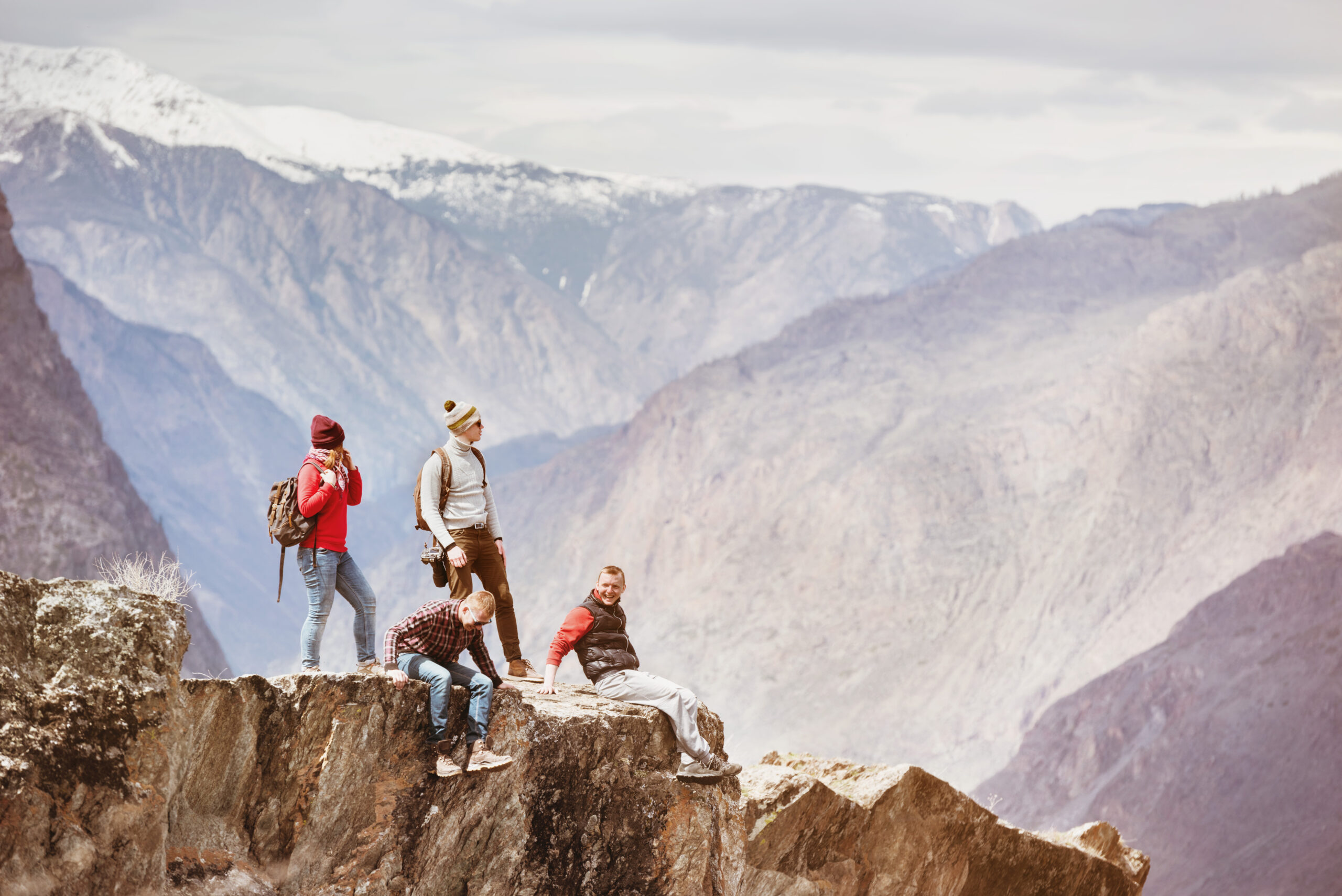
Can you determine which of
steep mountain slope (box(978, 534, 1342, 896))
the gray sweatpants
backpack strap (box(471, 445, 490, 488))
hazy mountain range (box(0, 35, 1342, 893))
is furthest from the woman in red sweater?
hazy mountain range (box(0, 35, 1342, 893))

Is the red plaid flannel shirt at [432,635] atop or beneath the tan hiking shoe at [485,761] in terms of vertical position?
atop

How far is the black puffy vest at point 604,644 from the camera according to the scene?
1221cm

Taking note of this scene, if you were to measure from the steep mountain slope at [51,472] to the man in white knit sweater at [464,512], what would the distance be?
53.3 metres

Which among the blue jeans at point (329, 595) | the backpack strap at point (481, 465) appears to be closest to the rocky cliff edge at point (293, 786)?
the blue jeans at point (329, 595)

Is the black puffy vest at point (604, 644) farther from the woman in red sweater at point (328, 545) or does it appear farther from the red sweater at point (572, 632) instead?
the woman in red sweater at point (328, 545)

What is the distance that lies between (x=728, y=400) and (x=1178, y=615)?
4189cm

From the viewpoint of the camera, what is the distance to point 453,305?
616ft

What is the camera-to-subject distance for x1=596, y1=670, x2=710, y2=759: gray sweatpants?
12.4 metres

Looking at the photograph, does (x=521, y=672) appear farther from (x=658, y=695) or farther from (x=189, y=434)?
(x=189, y=434)

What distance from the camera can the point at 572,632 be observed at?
39.3ft

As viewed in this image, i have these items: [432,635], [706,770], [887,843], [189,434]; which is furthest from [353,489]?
[189,434]

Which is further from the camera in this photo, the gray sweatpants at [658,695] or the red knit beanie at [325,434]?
the gray sweatpants at [658,695]

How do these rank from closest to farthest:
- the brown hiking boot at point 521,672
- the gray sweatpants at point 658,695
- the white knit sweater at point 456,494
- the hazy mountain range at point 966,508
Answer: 1. the white knit sweater at point 456,494
2. the gray sweatpants at point 658,695
3. the brown hiking boot at point 521,672
4. the hazy mountain range at point 966,508

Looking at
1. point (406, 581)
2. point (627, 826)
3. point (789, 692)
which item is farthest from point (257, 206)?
point (627, 826)
